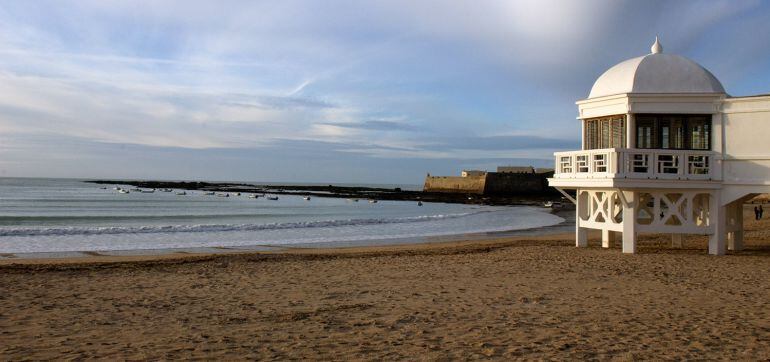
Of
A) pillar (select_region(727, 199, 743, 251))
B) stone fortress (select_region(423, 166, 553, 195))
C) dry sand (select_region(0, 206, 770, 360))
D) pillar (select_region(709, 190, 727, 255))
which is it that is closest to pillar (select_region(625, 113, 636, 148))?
pillar (select_region(709, 190, 727, 255))

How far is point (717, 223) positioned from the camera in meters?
15.0

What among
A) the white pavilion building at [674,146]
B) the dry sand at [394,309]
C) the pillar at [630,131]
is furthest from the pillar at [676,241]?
the pillar at [630,131]

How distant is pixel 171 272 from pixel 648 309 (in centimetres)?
952

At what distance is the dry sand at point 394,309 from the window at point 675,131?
2.71 metres

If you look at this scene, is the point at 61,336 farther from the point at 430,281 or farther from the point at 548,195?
the point at 548,195

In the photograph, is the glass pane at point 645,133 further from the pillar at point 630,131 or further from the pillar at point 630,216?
the pillar at point 630,216

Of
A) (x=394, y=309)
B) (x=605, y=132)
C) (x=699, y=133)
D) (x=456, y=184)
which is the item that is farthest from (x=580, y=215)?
(x=456, y=184)

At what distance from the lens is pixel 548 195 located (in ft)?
266

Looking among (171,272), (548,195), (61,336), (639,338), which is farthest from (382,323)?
(548,195)

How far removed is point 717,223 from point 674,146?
2152 mm

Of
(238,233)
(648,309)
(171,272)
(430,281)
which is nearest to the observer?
(648,309)

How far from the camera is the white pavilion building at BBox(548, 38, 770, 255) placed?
46.8 ft

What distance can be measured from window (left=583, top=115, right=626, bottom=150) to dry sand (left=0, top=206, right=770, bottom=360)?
9.36ft

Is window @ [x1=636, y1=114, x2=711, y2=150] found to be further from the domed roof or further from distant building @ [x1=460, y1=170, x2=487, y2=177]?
distant building @ [x1=460, y1=170, x2=487, y2=177]
